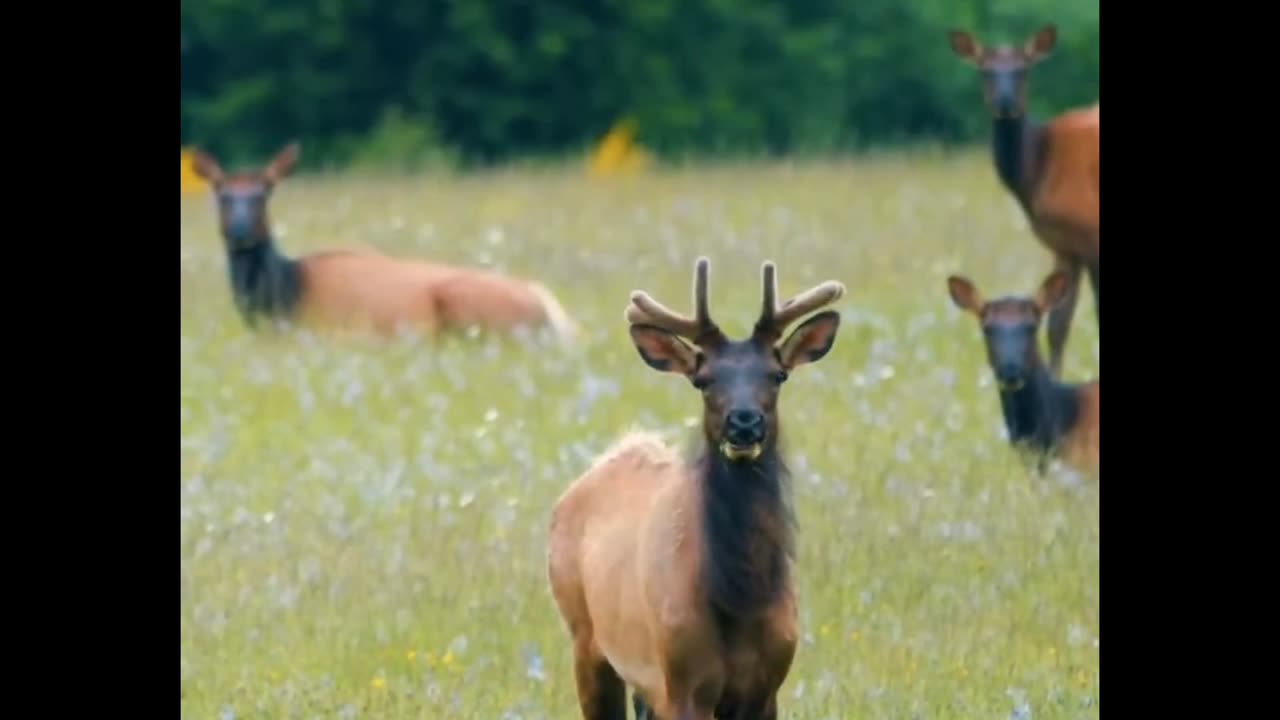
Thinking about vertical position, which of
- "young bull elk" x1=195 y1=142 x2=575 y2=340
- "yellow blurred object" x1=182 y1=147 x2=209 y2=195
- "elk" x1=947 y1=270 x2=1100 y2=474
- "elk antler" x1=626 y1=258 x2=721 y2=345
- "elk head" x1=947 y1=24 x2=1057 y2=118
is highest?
"elk antler" x1=626 y1=258 x2=721 y2=345

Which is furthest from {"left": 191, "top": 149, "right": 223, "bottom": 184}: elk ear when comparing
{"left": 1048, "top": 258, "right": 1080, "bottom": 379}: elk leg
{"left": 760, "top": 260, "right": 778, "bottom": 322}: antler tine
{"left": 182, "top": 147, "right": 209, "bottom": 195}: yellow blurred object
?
{"left": 760, "top": 260, "right": 778, "bottom": 322}: antler tine

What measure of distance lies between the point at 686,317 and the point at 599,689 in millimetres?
1181

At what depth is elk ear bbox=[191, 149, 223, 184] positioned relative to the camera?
58.7 feet

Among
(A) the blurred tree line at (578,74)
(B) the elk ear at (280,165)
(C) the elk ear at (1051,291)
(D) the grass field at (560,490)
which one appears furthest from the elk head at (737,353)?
(A) the blurred tree line at (578,74)

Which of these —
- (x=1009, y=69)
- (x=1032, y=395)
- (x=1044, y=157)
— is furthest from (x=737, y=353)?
(x=1009, y=69)

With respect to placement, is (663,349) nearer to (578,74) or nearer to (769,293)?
(769,293)

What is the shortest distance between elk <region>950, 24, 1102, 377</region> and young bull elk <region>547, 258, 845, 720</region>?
7826 millimetres

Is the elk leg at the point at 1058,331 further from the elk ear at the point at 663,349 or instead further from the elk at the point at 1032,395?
the elk ear at the point at 663,349

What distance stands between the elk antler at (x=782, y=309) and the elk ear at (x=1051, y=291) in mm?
5049

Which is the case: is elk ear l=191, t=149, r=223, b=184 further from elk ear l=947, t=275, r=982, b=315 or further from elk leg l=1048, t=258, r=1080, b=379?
elk ear l=947, t=275, r=982, b=315

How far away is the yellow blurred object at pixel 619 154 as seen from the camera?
2808 cm

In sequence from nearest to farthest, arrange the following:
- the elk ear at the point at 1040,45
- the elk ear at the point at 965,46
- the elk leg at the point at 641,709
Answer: the elk leg at the point at 641,709 < the elk ear at the point at 1040,45 < the elk ear at the point at 965,46

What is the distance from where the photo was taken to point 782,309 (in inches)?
307
